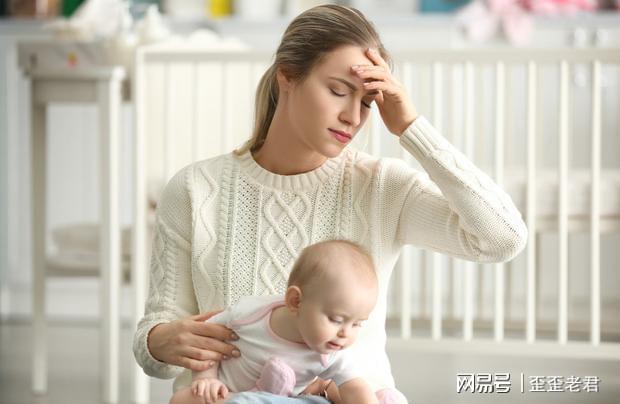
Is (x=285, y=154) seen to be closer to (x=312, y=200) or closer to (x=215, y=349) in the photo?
(x=312, y=200)

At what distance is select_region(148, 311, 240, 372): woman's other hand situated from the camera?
1.45 m

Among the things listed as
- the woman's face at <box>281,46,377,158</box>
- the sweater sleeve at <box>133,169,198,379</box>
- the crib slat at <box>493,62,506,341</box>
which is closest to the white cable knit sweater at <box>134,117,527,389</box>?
the sweater sleeve at <box>133,169,198,379</box>

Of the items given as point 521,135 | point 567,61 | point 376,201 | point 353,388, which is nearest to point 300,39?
point 376,201

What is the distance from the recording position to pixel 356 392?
1348 millimetres

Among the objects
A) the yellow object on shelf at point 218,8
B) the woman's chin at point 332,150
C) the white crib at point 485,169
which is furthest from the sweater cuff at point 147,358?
the yellow object on shelf at point 218,8

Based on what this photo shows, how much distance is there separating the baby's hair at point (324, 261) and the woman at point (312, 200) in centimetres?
19

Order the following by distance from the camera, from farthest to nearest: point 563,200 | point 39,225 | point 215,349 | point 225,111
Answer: point 39,225 < point 225,111 < point 563,200 < point 215,349

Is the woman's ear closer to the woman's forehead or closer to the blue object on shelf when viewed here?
the woman's forehead

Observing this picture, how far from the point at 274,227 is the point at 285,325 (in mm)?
271

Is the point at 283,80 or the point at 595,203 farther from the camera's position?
the point at 595,203

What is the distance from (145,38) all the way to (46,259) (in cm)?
69

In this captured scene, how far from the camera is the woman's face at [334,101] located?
1.51 meters

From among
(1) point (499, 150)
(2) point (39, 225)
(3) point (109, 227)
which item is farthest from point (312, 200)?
(2) point (39, 225)

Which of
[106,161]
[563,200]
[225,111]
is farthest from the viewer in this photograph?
[106,161]
